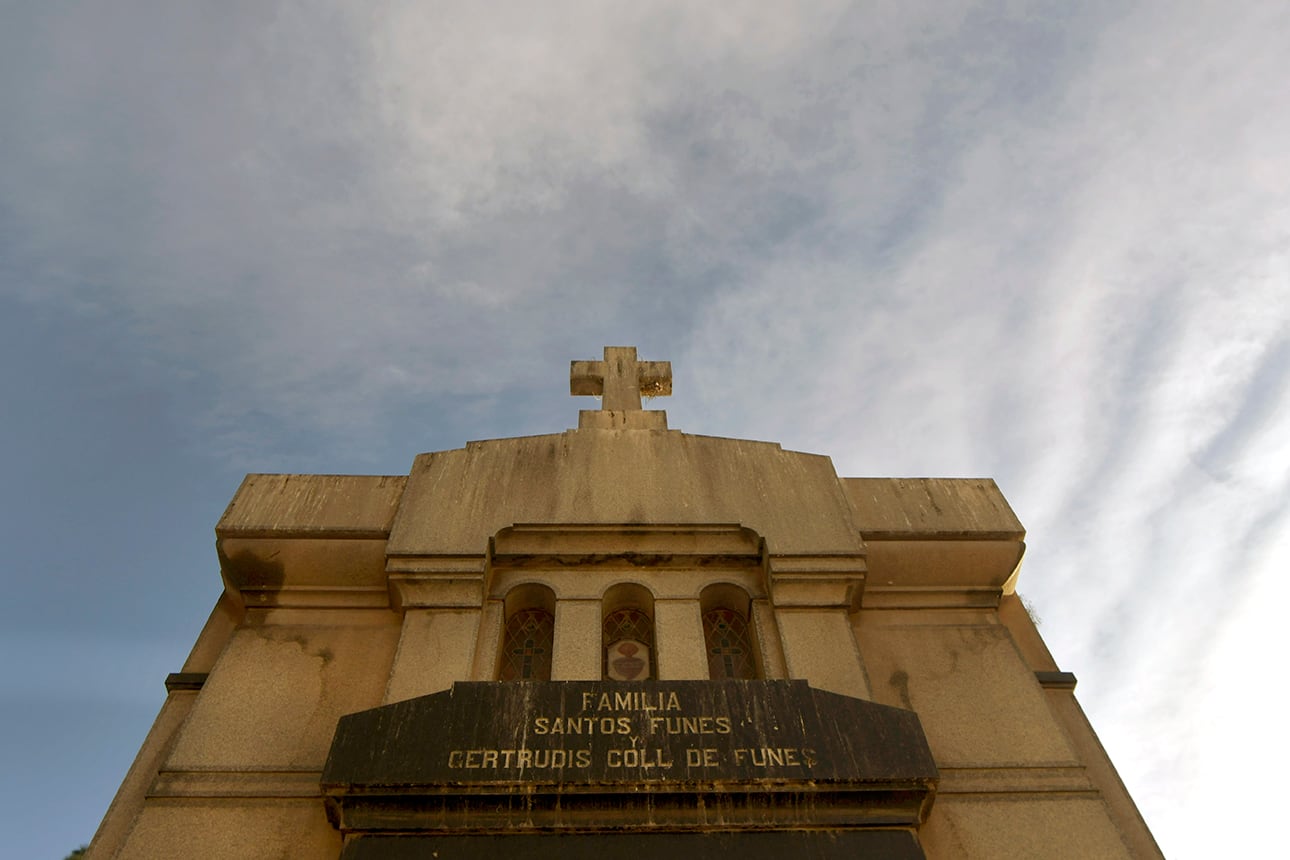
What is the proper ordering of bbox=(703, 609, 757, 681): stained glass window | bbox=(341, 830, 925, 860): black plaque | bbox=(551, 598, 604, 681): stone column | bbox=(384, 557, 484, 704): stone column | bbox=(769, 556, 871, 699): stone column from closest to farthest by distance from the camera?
bbox=(341, 830, 925, 860): black plaque → bbox=(384, 557, 484, 704): stone column → bbox=(769, 556, 871, 699): stone column → bbox=(551, 598, 604, 681): stone column → bbox=(703, 609, 757, 681): stained glass window

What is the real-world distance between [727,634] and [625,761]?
2911 mm

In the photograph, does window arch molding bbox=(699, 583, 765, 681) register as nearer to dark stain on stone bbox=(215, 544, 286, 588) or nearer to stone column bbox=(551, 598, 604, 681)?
stone column bbox=(551, 598, 604, 681)

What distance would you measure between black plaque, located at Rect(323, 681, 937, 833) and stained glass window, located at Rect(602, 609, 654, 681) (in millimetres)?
1465

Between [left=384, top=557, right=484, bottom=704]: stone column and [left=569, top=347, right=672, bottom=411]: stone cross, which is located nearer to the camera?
[left=384, top=557, right=484, bottom=704]: stone column

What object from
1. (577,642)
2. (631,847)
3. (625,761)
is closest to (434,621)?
(577,642)

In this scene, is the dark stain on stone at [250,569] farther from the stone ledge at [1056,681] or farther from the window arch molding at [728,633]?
the stone ledge at [1056,681]

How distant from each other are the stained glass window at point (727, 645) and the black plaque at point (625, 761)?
5.44 ft

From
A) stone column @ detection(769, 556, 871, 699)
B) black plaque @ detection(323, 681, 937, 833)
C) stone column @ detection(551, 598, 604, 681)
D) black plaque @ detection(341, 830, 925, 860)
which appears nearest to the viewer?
black plaque @ detection(341, 830, 925, 860)

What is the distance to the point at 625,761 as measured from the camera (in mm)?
7238

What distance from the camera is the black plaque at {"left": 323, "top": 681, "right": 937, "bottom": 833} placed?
7074mm

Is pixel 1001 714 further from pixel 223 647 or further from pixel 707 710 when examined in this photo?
pixel 223 647

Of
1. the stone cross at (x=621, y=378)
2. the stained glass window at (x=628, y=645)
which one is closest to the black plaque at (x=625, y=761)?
the stained glass window at (x=628, y=645)

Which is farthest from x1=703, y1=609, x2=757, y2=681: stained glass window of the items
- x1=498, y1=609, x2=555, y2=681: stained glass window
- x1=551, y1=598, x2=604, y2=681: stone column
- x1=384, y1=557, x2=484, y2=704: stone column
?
x1=384, y1=557, x2=484, y2=704: stone column

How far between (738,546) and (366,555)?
391 cm
